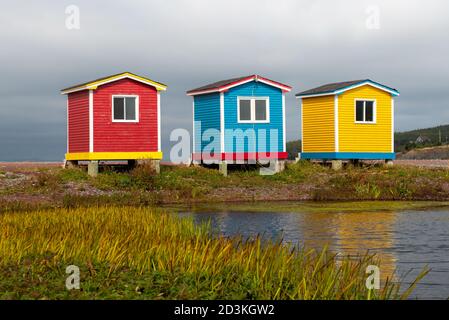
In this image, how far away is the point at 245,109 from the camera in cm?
3603

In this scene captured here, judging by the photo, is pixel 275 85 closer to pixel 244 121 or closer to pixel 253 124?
pixel 253 124

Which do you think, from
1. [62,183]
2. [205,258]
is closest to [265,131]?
[62,183]

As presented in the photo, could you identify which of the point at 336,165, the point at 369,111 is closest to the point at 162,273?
the point at 336,165

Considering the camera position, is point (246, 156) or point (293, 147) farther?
point (293, 147)

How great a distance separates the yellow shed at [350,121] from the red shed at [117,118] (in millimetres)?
9692

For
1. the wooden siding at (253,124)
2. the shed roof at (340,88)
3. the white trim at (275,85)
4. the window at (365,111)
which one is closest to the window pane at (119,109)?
the wooden siding at (253,124)

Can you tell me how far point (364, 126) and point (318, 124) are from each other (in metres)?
2.44

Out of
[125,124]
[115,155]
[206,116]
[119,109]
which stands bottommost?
[115,155]

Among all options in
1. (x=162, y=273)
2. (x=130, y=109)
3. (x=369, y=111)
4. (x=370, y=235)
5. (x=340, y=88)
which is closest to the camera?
(x=162, y=273)

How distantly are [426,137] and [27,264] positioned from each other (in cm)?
9456

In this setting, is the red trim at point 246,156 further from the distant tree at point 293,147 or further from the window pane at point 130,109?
the distant tree at point 293,147

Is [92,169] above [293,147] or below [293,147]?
below
